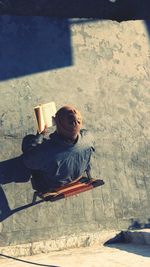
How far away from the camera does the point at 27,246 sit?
600 centimetres

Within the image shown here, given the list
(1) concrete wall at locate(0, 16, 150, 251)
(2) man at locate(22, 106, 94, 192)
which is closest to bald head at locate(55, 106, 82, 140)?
(2) man at locate(22, 106, 94, 192)

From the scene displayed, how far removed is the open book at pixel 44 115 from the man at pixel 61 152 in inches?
7.8

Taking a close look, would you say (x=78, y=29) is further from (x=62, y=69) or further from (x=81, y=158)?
(x=81, y=158)

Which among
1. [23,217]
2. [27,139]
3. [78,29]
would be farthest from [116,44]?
[23,217]

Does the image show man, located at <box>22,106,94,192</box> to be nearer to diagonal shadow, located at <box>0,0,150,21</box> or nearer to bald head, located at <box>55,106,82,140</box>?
bald head, located at <box>55,106,82,140</box>

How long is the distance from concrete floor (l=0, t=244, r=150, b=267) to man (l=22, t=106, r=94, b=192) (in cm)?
92

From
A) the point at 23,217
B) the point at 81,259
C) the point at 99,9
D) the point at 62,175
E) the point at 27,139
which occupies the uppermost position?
the point at 99,9

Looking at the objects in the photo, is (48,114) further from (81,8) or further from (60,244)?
(81,8)

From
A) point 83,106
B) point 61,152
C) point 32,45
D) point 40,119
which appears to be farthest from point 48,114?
point 32,45

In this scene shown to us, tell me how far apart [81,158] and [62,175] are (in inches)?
13.0

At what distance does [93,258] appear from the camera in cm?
568

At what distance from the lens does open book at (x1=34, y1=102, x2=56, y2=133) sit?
238 inches

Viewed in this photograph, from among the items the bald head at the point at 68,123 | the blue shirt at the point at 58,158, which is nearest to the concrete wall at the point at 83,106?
the blue shirt at the point at 58,158

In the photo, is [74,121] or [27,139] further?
[27,139]
